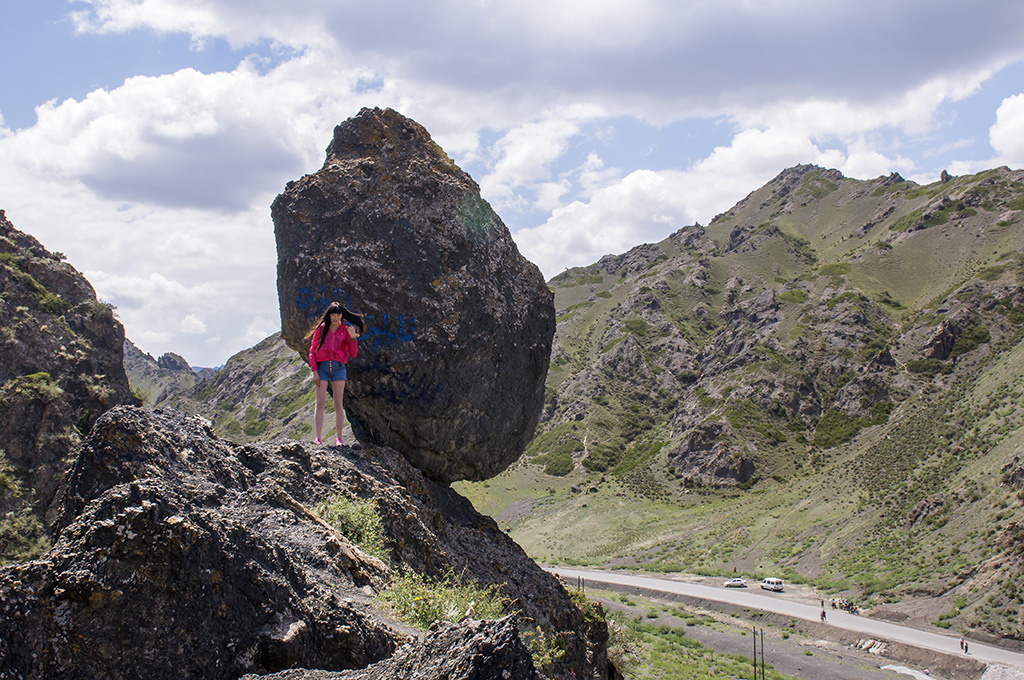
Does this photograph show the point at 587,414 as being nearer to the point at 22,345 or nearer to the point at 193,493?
the point at 22,345

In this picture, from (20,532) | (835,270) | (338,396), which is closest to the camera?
(338,396)

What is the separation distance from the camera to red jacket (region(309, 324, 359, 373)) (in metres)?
10.8

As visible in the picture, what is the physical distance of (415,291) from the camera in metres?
12.3

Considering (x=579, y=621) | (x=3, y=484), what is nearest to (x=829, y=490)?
(x=579, y=621)

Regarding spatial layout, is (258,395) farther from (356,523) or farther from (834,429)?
(356,523)

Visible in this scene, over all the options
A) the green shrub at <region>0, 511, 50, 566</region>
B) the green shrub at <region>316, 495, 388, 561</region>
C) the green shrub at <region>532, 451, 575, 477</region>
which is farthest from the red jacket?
the green shrub at <region>532, 451, 575, 477</region>

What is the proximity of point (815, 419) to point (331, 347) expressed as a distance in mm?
87083

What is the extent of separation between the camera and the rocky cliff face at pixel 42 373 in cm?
2585

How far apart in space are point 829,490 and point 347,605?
67846 mm

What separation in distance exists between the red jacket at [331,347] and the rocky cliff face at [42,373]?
16853 millimetres

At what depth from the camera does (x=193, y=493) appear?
230 inches

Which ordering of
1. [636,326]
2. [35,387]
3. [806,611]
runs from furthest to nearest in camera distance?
[636,326]
[806,611]
[35,387]

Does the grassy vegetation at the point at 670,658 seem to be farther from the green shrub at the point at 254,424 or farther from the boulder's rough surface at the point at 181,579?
the green shrub at the point at 254,424

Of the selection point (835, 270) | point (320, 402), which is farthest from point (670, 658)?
point (835, 270)
